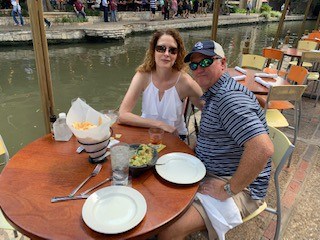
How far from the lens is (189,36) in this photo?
56.7ft

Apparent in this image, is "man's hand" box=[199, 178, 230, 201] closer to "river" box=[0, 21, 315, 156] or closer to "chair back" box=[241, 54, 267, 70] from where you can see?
"chair back" box=[241, 54, 267, 70]

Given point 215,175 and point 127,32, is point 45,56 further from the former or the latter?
point 127,32

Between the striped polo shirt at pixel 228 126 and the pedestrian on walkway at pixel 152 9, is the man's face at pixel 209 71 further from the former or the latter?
the pedestrian on walkway at pixel 152 9

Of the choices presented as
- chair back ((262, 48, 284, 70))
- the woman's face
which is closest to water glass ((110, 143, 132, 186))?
the woman's face

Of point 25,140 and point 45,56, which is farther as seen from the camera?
point 25,140

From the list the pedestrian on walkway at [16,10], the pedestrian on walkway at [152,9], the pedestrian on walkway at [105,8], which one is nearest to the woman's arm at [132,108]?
the pedestrian on walkway at [16,10]

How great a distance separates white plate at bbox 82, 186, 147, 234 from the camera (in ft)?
3.59

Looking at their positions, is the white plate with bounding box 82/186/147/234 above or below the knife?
above

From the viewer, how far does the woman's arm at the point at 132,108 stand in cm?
198

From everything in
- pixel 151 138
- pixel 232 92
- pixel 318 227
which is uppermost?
pixel 232 92

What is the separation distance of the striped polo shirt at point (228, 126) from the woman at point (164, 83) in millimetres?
648

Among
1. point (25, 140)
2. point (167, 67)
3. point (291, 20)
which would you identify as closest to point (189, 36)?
point (25, 140)

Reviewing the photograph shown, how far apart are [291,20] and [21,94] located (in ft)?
108

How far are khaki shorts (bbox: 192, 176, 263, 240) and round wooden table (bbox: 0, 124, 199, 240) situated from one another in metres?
0.19
